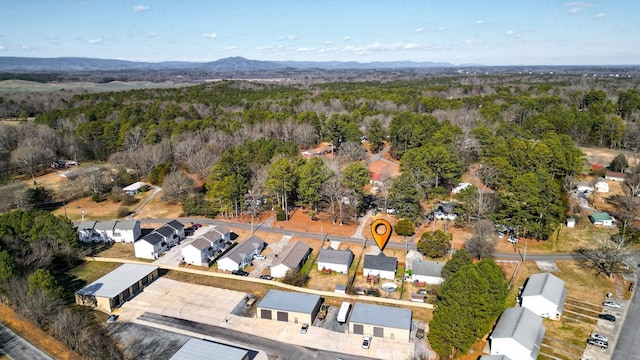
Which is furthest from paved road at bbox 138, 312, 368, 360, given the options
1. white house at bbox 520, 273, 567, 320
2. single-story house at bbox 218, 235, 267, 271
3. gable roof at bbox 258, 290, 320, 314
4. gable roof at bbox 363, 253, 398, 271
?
white house at bbox 520, 273, 567, 320

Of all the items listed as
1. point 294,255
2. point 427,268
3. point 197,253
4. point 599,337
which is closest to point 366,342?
point 427,268

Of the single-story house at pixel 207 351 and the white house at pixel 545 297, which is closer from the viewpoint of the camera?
the single-story house at pixel 207 351

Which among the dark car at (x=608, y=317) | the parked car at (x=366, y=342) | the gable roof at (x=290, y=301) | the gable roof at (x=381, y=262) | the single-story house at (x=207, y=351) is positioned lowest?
the parked car at (x=366, y=342)

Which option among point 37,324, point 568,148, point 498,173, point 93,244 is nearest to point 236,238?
point 93,244

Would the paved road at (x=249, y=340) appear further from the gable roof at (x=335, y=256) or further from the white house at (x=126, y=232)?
the white house at (x=126, y=232)

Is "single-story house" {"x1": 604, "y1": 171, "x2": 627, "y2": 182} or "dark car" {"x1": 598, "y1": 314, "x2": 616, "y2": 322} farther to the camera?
"single-story house" {"x1": 604, "y1": 171, "x2": 627, "y2": 182}

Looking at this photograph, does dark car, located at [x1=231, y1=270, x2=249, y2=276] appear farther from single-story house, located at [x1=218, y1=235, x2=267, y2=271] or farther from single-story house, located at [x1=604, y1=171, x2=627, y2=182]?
single-story house, located at [x1=604, y1=171, x2=627, y2=182]

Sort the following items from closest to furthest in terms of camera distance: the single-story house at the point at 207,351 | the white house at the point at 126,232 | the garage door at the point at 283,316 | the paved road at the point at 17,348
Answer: the single-story house at the point at 207,351 → the paved road at the point at 17,348 → the garage door at the point at 283,316 → the white house at the point at 126,232

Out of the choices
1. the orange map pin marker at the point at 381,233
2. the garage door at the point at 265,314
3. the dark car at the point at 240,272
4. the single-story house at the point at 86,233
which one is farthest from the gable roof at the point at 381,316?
the single-story house at the point at 86,233
